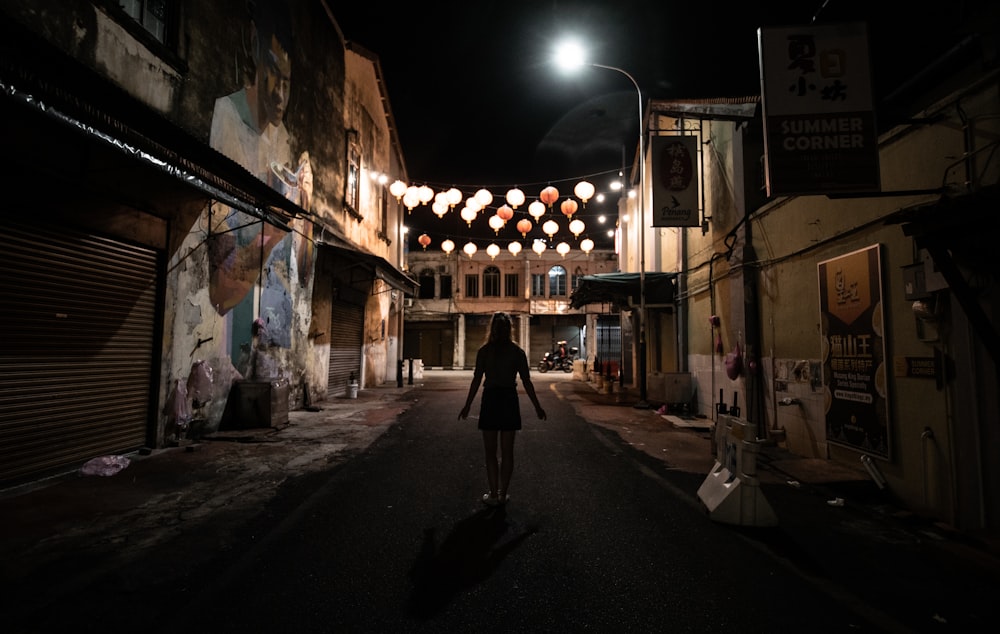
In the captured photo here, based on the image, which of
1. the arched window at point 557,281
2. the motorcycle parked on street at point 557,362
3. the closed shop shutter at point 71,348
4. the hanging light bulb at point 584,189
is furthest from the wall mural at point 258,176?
the arched window at point 557,281

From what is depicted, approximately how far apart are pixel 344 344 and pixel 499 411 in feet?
41.4

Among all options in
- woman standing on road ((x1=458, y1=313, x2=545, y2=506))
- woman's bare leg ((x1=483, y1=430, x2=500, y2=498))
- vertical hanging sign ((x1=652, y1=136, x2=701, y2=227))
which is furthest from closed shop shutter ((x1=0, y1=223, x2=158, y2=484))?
vertical hanging sign ((x1=652, y1=136, x2=701, y2=227))

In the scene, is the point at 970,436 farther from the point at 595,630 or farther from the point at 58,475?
the point at 58,475

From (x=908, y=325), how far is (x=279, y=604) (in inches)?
269

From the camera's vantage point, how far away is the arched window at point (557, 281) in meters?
38.2

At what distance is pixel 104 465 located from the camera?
6262 millimetres

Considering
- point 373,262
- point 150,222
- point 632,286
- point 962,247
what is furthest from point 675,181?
point 150,222

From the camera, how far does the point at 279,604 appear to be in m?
3.07

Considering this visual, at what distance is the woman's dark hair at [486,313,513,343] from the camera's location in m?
5.44

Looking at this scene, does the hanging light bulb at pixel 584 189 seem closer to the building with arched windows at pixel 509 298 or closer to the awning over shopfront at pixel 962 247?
the awning over shopfront at pixel 962 247

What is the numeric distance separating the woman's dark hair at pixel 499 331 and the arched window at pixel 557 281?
3293 cm

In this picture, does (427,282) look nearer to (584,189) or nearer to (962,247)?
(584,189)

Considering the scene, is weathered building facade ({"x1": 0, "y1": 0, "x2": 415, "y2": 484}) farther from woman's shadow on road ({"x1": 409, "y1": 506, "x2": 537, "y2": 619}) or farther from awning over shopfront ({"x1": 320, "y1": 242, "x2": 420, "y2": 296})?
woman's shadow on road ({"x1": 409, "y1": 506, "x2": 537, "y2": 619})

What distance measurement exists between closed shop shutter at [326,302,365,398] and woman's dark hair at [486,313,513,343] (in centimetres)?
1105
